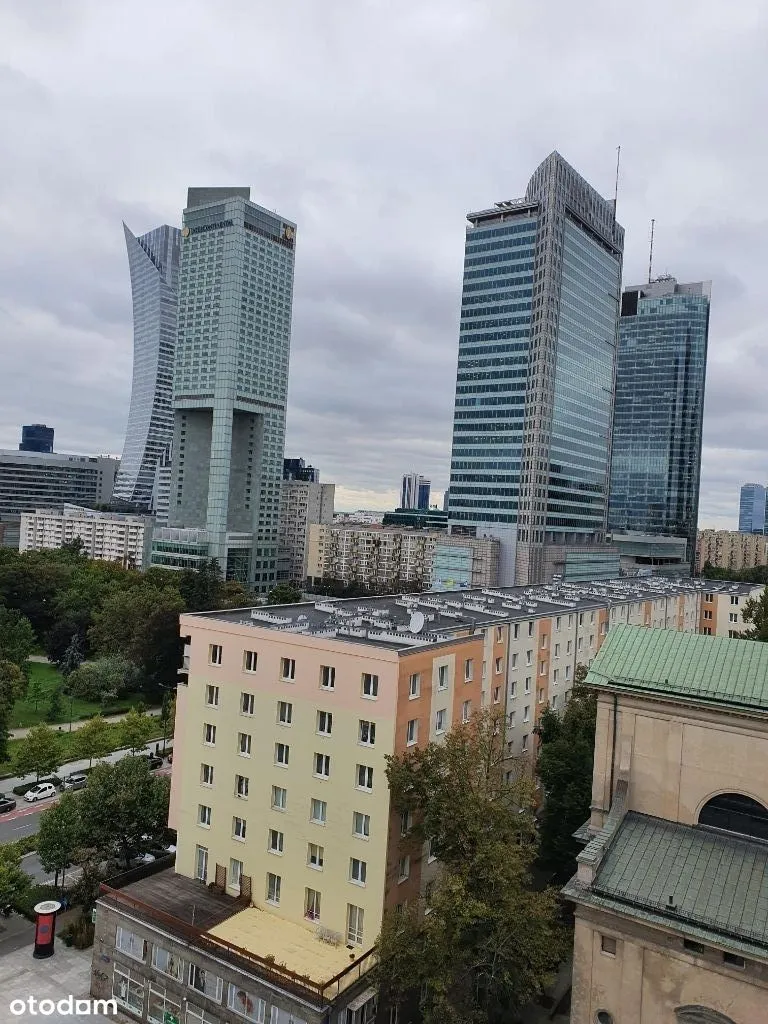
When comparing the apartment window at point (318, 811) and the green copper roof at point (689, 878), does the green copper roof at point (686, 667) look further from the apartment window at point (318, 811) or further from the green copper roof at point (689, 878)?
the apartment window at point (318, 811)

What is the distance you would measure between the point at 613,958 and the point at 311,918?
14099 millimetres

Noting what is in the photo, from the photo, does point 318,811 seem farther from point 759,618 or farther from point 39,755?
point 759,618

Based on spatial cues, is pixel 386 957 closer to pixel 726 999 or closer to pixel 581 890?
pixel 581 890

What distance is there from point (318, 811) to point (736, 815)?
1762 centimetres

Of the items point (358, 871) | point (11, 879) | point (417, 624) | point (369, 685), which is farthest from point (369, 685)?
point (11, 879)

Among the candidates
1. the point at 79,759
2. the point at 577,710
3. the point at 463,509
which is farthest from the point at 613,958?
the point at 463,509

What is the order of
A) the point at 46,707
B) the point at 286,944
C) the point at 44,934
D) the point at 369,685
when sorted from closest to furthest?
the point at 286,944, the point at 369,685, the point at 44,934, the point at 46,707

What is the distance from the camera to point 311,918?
3203 centimetres

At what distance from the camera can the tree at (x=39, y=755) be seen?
55.6 meters

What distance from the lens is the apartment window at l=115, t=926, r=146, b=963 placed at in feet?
107

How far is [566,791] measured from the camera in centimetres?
3912

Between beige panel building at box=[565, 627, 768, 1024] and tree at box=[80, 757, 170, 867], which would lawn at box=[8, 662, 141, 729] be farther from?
beige panel building at box=[565, 627, 768, 1024]

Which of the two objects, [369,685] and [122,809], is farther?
[122,809]

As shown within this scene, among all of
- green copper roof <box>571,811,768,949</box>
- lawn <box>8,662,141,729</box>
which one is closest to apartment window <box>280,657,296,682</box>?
green copper roof <box>571,811,768,949</box>
